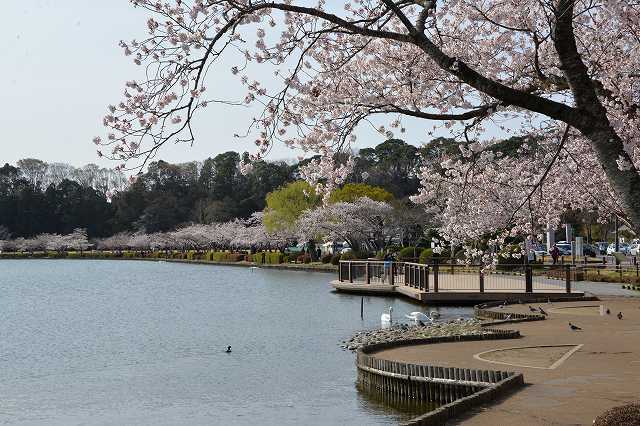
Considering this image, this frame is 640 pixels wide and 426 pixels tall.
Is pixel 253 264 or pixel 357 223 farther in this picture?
pixel 253 264

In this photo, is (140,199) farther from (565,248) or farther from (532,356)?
(532,356)

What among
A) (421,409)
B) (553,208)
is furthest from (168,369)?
(553,208)

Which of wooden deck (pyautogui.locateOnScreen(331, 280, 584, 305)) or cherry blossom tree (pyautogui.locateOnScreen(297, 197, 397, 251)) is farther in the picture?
cherry blossom tree (pyautogui.locateOnScreen(297, 197, 397, 251))

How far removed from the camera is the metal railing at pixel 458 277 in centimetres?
3158

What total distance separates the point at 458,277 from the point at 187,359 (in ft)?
62.6

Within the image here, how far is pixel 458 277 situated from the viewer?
37312mm

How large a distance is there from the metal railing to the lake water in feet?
4.95

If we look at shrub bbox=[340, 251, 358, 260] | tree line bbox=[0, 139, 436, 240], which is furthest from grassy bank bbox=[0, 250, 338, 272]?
tree line bbox=[0, 139, 436, 240]

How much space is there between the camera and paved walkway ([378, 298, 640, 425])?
988 centimetres

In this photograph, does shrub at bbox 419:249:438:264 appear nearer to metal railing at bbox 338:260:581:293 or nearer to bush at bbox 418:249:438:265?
bush at bbox 418:249:438:265

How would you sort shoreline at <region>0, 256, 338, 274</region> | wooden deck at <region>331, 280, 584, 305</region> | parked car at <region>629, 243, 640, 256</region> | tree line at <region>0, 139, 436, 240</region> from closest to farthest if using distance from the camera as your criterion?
wooden deck at <region>331, 280, 584, 305</region> < parked car at <region>629, 243, 640, 256</region> < shoreline at <region>0, 256, 338, 274</region> < tree line at <region>0, 139, 436, 240</region>

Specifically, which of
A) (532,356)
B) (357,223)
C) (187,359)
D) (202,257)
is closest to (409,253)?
(357,223)

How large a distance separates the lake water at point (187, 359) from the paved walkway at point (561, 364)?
79.3 inches

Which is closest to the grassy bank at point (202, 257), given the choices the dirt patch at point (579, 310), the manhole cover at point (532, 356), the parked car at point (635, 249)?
the parked car at point (635, 249)
